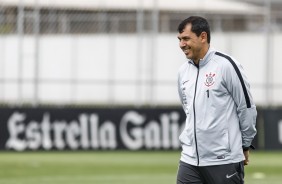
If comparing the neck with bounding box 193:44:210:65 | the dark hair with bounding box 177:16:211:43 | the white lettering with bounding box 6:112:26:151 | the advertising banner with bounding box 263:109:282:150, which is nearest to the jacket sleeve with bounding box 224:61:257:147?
the neck with bounding box 193:44:210:65

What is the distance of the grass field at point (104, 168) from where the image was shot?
16.1 m

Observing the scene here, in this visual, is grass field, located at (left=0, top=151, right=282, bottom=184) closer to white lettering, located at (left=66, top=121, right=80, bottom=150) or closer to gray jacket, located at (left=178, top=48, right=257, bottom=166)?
white lettering, located at (left=66, top=121, right=80, bottom=150)

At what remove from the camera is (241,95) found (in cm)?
796

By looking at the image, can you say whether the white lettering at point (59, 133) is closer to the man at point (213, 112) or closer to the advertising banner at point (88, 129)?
the advertising banner at point (88, 129)

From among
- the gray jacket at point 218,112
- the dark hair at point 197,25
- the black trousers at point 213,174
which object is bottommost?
the black trousers at point 213,174

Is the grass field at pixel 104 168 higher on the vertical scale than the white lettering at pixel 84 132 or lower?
lower

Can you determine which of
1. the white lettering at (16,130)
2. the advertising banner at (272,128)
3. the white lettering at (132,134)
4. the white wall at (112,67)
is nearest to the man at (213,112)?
the white lettering at (132,134)

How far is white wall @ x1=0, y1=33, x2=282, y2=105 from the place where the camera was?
26266 millimetres

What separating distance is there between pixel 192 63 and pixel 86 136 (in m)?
13.7

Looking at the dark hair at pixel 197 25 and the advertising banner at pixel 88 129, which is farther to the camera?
the advertising banner at pixel 88 129

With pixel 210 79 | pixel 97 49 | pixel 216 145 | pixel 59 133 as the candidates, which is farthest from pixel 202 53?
pixel 97 49

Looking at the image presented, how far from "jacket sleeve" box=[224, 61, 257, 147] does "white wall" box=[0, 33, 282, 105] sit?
16.8 metres

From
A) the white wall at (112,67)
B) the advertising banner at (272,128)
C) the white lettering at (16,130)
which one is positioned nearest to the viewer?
the white lettering at (16,130)

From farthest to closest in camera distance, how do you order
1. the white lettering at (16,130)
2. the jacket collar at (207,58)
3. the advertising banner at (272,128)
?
the advertising banner at (272,128)
the white lettering at (16,130)
the jacket collar at (207,58)
